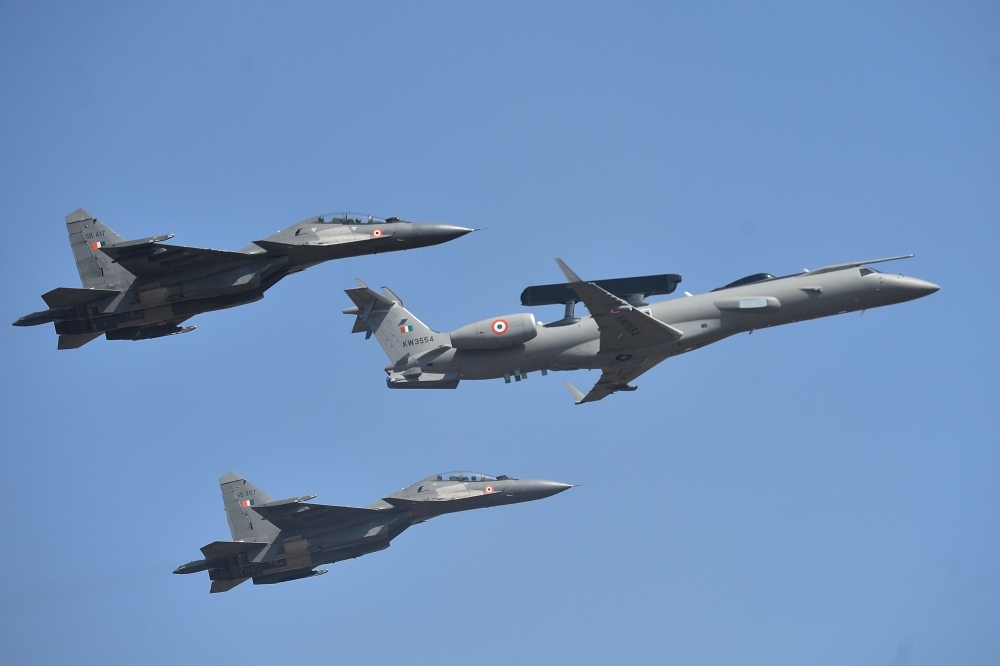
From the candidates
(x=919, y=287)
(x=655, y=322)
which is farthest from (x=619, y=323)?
(x=919, y=287)

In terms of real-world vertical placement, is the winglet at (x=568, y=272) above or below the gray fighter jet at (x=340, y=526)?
above

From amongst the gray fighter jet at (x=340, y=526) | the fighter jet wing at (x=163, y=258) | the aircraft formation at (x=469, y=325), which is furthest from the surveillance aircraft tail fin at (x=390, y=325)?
the fighter jet wing at (x=163, y=258)

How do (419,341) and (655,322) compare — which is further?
(419,341)

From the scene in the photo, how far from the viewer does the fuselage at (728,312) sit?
4872cm

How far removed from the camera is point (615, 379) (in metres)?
52.7

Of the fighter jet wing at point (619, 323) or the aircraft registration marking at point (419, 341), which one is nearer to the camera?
the fighter jet wing at point (619, 323)

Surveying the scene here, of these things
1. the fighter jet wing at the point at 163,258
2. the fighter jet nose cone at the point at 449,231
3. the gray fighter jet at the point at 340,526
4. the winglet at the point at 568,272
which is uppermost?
the fighter jet wing at the point at 163,258

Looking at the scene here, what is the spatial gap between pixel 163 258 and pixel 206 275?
80.3 inches

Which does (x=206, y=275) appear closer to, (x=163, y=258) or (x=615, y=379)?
(x=163, y=258)

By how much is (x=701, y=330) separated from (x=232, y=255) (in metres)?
21.0

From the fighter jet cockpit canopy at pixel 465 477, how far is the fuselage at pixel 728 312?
10.6m

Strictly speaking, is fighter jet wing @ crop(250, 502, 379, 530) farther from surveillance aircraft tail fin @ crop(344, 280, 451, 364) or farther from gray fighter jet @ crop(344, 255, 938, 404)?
gray fighter jet @ crop(344, 255, 938, 404)

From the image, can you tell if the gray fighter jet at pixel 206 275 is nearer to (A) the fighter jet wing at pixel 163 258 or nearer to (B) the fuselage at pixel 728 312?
(A) the fighter jet wing at pixel 163 258

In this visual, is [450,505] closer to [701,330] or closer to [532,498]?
[532,498]
